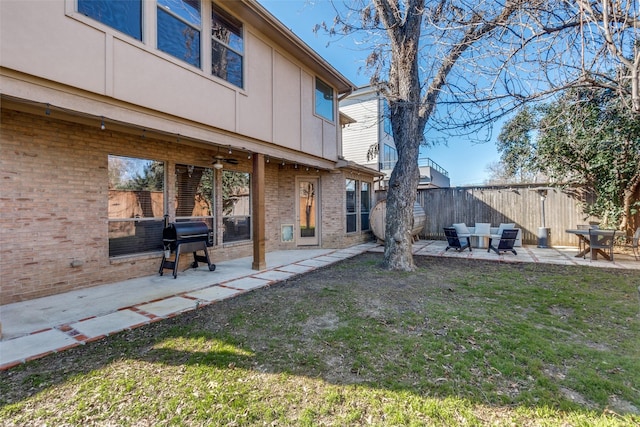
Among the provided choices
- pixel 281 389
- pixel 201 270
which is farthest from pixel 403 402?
pixel 201 270

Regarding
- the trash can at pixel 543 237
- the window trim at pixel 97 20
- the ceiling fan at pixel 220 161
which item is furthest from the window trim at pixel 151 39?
the trash can at pixel 543 237

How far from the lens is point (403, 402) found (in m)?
2.21

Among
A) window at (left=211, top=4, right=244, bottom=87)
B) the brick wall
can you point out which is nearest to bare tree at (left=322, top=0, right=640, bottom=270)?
window at (left=211, top=4, right=244, bottom=87)

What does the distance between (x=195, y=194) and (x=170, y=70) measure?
3043 mm

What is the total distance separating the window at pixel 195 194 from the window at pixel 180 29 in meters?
2.52

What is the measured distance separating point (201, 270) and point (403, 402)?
5.58 metres

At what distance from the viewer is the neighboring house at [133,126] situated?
3.64 m

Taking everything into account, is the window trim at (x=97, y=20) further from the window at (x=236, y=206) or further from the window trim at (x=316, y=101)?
the window trim at (x=316, y=101)

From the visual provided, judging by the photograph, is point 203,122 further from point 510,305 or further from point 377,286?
point 510,305

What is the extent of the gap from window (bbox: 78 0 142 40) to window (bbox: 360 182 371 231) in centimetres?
837

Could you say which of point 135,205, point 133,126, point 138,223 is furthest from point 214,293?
point 133,126

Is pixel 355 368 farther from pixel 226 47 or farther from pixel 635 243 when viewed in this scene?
pixel 635 243

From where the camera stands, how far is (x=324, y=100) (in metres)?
9.11

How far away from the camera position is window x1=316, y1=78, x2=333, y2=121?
882 cm
